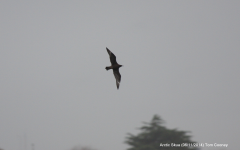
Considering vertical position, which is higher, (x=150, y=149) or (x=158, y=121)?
(x=158, y=121)

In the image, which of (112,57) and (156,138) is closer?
(112,57)

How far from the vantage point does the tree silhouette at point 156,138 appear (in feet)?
145

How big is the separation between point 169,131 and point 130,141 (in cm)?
488

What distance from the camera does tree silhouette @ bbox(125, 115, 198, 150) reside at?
44.1 m

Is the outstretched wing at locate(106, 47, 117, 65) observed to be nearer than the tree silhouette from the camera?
Yes

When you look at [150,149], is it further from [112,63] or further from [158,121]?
[112,63]

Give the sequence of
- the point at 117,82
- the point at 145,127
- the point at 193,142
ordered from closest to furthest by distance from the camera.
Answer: the point at 117,82 < the point at 193,142 < the point at 145,127

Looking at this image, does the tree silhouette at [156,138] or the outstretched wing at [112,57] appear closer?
the outstretched wing at [112,57]

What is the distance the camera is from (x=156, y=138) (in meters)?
46.0

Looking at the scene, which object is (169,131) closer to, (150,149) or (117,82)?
(150,149)

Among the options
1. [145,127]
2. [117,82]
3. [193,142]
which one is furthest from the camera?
[145,127]

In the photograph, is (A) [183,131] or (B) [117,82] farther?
(A) [183,131]

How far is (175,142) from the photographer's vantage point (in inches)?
1747

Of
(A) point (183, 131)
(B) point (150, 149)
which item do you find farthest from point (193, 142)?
(B) point (150, 149)
